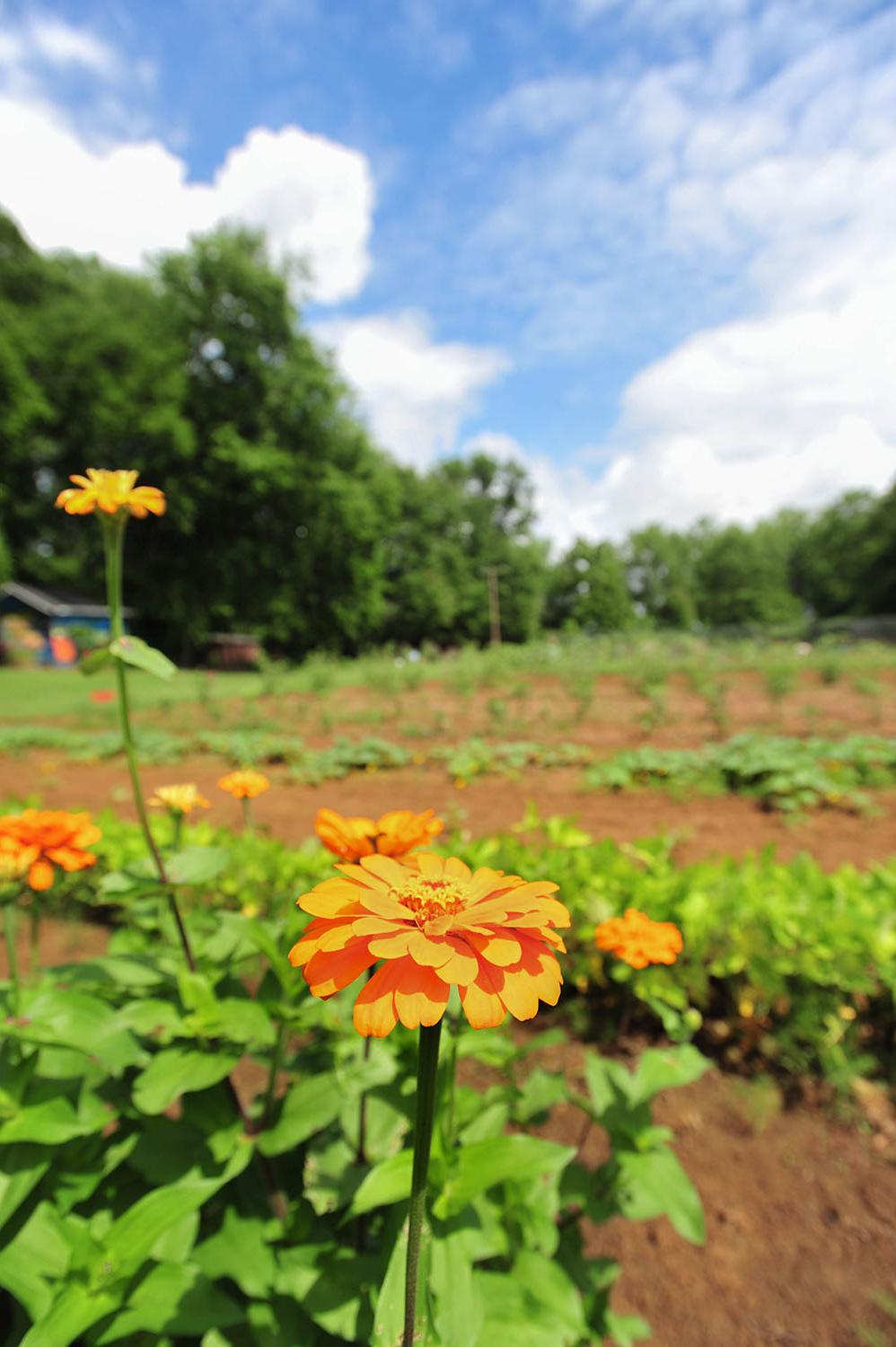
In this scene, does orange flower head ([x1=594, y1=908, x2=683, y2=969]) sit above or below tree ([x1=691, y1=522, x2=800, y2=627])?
below

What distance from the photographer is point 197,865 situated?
50.3 inches

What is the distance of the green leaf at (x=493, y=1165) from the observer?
90 cm

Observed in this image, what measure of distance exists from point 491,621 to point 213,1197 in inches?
328

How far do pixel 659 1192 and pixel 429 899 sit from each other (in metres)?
1.15

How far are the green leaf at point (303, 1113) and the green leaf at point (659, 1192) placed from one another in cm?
65

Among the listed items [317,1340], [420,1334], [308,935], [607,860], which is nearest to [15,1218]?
[317,1340]

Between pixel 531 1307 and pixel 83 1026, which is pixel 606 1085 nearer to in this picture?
pixel 531 1307

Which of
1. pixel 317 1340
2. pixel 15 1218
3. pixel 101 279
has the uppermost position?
pixel 101 279

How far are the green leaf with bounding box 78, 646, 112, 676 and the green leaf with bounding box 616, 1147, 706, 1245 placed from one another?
4.87 ft

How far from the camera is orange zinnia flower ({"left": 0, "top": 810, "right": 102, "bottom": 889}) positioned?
1149 millimetres

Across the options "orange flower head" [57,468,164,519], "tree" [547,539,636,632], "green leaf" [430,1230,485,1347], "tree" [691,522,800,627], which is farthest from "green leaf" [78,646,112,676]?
"tree" [691,522,800,627]

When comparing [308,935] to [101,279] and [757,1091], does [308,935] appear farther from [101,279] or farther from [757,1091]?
[101,279]

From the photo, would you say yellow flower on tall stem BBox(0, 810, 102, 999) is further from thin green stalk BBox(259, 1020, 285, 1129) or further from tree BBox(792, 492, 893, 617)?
tree BBox(792, 492, 893, 617)

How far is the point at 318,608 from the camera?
25969 mm
